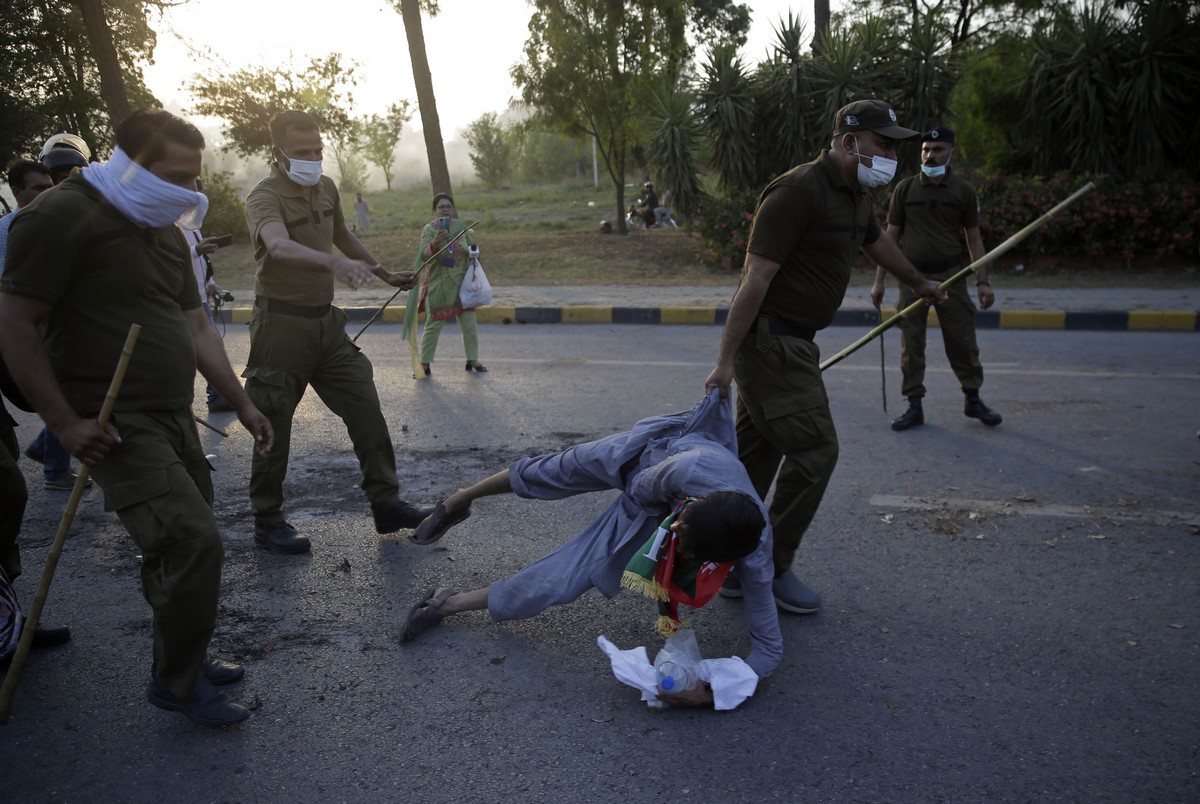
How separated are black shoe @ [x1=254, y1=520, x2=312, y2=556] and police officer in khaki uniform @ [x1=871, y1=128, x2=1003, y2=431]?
3.70 meters

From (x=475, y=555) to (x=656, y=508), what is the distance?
1379mm

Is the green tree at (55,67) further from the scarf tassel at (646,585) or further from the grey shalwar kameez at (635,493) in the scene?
the scarf tassel at (646,585)

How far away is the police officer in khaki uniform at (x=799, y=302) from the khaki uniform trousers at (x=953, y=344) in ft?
9.08

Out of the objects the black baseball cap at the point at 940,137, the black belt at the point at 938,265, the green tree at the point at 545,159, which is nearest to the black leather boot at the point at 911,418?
the black belt at the point at 938,265

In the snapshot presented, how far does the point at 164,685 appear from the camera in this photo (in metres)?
2.94

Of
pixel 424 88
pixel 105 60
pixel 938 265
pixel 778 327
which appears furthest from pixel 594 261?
pixel 778 327

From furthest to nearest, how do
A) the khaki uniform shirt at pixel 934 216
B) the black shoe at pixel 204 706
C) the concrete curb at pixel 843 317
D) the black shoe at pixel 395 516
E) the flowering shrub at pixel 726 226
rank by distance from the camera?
the flowering shrub at pixel 726 226
the concrete curb at pixel 843 317
the khaki uniform shirt at pixel 934 216
the black shoe at pixel 395 516
the black shoe at pixel 204 706

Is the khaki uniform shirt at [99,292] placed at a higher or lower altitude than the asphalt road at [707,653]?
higher

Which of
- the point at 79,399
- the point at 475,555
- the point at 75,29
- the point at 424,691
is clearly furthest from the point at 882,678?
the point at 75,29

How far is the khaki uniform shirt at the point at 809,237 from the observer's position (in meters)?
3.43

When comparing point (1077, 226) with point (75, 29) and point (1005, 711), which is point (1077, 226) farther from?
point (75, 29)

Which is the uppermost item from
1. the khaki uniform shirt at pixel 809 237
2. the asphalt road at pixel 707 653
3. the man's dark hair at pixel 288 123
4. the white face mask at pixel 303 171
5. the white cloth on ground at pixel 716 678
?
the man's dark hair at pixel 288 123

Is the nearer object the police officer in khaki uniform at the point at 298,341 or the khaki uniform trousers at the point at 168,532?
the khaki uniform trousers at the point at 168,532

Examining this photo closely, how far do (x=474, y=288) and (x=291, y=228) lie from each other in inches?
163
